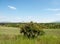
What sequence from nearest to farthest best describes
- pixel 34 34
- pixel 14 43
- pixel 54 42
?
pixel 14 43, pixel 54 42, pixel 34 34

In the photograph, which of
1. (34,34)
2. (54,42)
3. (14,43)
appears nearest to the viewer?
(14,43)

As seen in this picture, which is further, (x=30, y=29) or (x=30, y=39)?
(x=30, y=29)

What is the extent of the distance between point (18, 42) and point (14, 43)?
8.7 inches

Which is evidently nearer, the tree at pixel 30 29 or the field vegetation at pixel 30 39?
the field vegetation at pixel 30 39

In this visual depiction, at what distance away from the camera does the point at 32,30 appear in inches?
600

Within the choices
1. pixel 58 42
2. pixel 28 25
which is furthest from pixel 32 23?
pixel 58 42

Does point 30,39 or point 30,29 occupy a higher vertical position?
point 30,29

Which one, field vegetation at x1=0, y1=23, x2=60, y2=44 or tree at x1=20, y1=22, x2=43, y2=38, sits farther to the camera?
tree at x1=20, y1=22, x2=43, y2=38

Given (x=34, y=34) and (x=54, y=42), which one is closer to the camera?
(x=54, y=42)

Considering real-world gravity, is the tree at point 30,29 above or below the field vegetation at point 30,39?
above

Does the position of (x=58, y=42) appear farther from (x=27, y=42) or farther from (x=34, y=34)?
(x=34, y=34)

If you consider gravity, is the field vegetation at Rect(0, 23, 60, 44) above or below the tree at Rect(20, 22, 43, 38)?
below

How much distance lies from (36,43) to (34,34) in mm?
6602

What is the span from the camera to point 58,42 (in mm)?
8766
